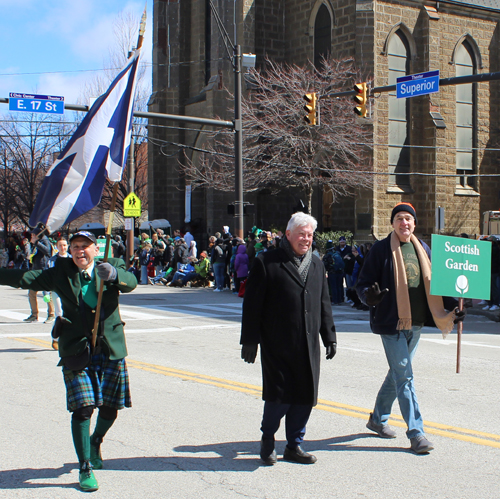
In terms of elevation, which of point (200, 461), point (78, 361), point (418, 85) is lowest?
point (200, 461)

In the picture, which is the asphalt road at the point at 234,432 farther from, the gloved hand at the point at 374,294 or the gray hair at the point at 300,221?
the gray hair at the point at 300,221

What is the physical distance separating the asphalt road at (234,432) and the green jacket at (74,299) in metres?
0.94

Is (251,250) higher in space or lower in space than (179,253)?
higher

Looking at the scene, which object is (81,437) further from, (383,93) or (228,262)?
(383,93)

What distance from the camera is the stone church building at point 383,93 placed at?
3133 cm

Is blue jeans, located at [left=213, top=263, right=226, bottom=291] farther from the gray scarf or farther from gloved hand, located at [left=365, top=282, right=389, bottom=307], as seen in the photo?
the gray scarf

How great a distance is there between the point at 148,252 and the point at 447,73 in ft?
58.3

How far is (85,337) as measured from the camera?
4711mm

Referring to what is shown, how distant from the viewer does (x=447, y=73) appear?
3409 centimetres

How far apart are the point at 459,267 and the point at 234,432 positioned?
2.34m

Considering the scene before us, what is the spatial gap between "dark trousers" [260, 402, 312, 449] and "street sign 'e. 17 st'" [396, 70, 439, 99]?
→ 12.9 meters

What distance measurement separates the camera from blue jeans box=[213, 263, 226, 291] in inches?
883

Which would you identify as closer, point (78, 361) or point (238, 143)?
point (78, 361)

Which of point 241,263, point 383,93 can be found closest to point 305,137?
point 383,93
